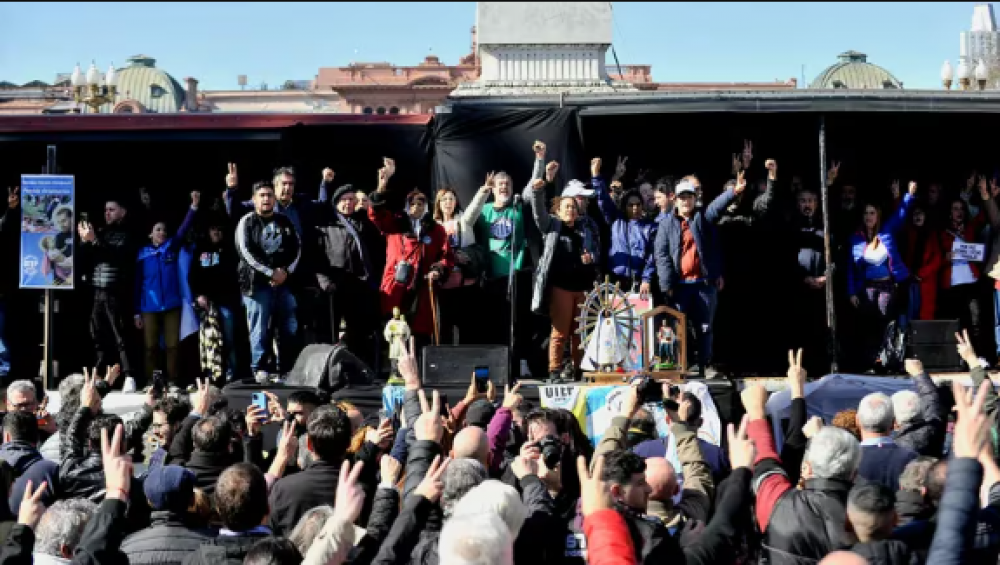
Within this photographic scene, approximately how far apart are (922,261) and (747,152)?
5.85 ft

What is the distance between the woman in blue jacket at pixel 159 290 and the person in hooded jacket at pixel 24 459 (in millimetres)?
5184

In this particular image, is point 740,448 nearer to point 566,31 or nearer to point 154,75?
point 566,31

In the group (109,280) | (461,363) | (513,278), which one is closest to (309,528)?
(461,363)

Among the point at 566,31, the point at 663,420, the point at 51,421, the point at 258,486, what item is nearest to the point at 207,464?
the point at 258,486

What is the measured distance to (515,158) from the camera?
1274cm

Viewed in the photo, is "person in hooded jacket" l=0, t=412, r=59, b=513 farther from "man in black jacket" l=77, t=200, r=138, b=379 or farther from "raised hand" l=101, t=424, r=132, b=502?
"man in black jacket" l=77, t=200, r=138, b=379

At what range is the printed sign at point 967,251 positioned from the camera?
42.0ft

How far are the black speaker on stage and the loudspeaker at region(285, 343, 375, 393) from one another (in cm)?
430

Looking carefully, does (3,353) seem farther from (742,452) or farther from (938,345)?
(742,452)

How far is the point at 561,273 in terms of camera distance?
11867 millimetres

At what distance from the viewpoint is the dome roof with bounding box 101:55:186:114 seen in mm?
62312

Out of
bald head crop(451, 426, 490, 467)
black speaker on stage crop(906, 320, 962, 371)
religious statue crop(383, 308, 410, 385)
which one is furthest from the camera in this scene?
black speaker on stage crop(906, 320, 962, 371)

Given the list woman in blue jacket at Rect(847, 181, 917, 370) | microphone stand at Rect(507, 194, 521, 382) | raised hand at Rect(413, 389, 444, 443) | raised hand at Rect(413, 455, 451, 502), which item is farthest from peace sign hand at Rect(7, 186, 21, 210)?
raised hand at Rect(413, 455, 451, 502)

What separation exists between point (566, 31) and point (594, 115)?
18.2 ft
